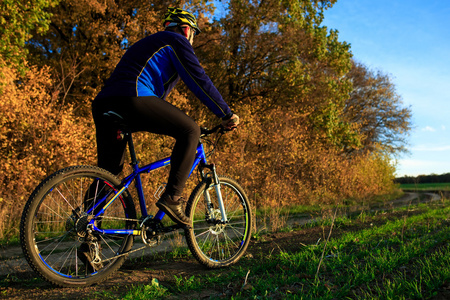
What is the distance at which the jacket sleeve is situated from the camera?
3.35 m

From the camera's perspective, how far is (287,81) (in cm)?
1612

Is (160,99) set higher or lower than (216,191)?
higher

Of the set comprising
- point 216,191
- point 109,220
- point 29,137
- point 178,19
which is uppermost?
point 178,19

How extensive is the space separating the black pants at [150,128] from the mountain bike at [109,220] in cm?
13

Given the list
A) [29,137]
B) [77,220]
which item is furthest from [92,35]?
[77,220]

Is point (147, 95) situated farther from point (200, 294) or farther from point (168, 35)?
point (200, 294)

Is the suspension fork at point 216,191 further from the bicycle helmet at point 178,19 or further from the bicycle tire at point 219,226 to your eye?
the bicycle helmet at point 178,19

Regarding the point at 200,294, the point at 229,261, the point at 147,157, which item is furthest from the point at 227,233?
the point at 147,157

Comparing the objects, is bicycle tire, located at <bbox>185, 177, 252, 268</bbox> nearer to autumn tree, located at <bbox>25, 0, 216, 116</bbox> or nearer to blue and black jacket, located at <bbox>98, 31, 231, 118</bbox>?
blue and black jacket, located at <bbox>98, 31, 231, 118</bbox>

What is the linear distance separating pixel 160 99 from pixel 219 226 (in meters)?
1.53

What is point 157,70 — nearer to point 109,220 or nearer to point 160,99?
point 160,99

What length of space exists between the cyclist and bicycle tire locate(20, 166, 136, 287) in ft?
1.16

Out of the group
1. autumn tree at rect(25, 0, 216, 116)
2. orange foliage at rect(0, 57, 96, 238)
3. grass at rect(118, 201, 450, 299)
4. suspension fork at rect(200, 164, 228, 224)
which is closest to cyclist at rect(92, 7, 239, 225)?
suspension fork at rect(200, 164, 228, 224)

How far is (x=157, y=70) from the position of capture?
11.0ft
